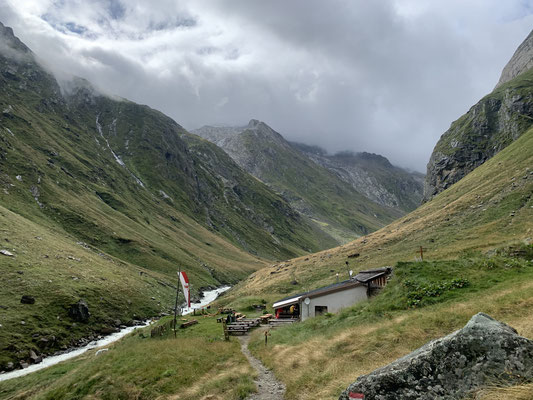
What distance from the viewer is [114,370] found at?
20.9m

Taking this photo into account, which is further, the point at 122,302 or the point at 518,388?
the point at 122,302

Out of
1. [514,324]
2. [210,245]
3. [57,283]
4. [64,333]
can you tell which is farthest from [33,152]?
[514,324]

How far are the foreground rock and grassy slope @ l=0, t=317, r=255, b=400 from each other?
9930 millimetres

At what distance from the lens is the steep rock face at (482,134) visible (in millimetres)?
120625

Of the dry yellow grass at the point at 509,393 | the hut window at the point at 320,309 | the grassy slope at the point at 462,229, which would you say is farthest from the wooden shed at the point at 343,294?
the dry yellow grass at the point at 509,393

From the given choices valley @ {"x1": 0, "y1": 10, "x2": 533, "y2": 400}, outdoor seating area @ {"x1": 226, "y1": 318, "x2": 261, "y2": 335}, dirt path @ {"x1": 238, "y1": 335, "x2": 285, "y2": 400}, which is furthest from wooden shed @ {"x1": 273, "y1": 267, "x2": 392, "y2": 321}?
dirt path @ {"x1": 238, "y1": 335, "x2": 285, "y2": 400}

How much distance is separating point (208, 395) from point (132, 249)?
104757 millimetres

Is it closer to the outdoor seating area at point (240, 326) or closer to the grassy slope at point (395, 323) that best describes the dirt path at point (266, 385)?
the grassy slope at point (395, 323)

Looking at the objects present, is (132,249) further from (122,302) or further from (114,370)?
(114,370)

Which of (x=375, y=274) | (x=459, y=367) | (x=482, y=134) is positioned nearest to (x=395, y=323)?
(x=459, y=367)

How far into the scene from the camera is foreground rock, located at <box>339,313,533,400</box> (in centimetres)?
569

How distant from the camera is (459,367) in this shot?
6191mm

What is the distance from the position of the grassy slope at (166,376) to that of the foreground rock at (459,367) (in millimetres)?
9930

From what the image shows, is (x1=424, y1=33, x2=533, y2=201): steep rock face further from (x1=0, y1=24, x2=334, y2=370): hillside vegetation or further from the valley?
(x1=0, y1=24, x2=334, y2=370): hillside vegetation
